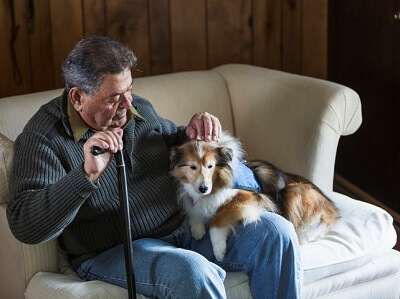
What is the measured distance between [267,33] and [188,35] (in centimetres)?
36

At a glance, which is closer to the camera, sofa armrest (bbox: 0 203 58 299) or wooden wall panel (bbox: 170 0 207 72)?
sofa armrest (bbox: 0 203 58 299)

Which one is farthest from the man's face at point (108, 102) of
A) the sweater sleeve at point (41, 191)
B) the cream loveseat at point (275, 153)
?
the cream loveseat at point (275, 153)

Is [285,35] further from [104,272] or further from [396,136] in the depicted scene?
[104,272]

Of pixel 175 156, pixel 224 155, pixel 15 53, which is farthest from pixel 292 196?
pixel 15 53

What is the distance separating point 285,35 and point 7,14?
118 centimetres

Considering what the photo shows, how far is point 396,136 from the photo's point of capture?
11.1ft

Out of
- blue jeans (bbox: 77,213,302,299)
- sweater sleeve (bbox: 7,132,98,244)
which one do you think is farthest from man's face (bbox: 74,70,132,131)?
blue jeans (bbox: 77,213,302,299)

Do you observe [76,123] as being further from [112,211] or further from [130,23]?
[130,23]

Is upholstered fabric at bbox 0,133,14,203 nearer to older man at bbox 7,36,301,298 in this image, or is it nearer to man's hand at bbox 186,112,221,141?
older man at bbox 7,36,301,298

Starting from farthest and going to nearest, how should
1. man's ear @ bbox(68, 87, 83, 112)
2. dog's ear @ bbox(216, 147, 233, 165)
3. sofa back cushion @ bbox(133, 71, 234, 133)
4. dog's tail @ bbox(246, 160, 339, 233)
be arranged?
sofa back cushion @ bbox(133, 71, 234, 133), dog's tail @ bbox(246, 160, 339, 233), dog's ear @ bbox(216, 147, 233, 165), man's ear @ bbox(68, 87, 83, 112)

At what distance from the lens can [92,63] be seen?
2346 millimetres

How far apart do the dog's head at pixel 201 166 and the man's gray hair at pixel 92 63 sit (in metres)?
0.30

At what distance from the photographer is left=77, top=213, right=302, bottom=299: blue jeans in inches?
88.9

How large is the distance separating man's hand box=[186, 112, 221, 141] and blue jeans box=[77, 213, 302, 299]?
28 cm
